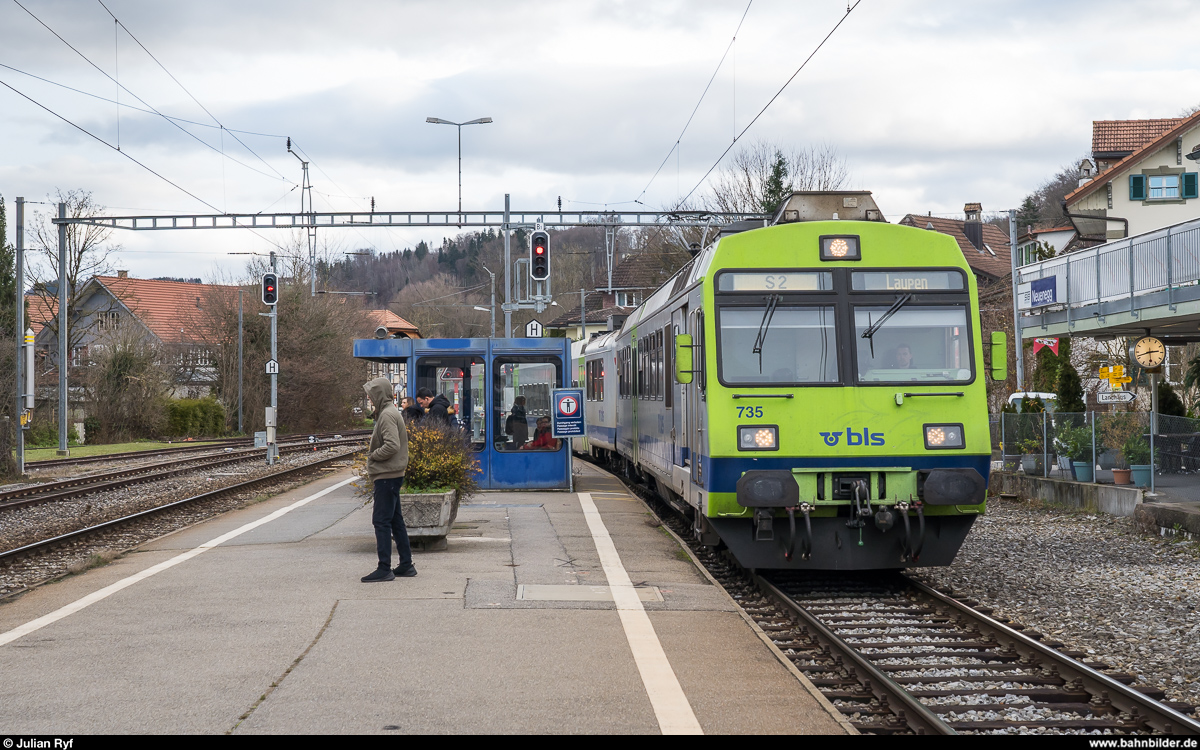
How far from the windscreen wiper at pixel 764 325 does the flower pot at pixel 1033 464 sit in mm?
12556

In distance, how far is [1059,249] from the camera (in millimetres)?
50875

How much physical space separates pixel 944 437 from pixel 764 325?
71.5 inches

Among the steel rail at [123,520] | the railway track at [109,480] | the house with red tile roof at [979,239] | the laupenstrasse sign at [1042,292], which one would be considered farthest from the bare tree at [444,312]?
the laupenstrasse sign at [1042,292]

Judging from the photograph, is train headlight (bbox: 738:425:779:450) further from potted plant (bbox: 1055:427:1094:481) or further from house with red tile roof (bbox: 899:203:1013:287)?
house with red tile roof (bbox: 899:203:1013:287)

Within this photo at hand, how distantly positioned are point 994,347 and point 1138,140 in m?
42.7

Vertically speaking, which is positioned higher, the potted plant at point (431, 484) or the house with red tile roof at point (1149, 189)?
the house with red tile roof at point (1149, 189)

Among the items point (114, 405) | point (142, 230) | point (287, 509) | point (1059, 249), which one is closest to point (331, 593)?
point (287, 509)

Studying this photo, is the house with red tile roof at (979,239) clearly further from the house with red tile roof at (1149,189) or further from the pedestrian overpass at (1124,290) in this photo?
the pedestrian overpass at (1124,290)

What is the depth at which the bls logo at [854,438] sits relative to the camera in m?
9.94

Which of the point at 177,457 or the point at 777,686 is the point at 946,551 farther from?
the point at 177,457

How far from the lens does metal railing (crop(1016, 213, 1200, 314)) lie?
1930 centimetres

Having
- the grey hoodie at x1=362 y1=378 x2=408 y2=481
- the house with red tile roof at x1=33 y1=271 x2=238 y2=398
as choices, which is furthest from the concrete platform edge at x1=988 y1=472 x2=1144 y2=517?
the house with red tile roof at x1=33 y1=271 x2=238 y2=398

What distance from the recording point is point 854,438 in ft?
32.7

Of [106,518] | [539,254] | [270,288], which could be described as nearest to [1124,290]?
[539,254]
